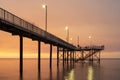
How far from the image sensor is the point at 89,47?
109 metres

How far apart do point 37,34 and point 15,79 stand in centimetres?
→ 1186

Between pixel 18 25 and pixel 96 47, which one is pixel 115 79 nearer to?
pixel 18 25

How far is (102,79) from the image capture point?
1948 inches

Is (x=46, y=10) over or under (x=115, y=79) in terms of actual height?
over

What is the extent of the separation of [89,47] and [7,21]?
3057 inches

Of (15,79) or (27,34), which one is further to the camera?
(15,79)

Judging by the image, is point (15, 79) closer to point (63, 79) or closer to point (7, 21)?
point (63, 79)

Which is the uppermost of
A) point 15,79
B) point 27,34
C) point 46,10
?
point 46,10

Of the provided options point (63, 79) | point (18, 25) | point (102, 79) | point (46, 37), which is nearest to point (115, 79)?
point (102, 79)

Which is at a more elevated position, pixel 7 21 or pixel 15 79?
pixel 7 21

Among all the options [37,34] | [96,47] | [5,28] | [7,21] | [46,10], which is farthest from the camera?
[96,47]

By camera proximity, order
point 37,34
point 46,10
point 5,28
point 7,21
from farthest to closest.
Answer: point 46,10
point 37,34
point 5,28
point 7,21

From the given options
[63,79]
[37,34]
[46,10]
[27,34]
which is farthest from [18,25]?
[46,10]

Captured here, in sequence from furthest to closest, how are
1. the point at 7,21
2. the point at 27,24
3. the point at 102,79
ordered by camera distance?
the point at 102,79 → the point at 27,24 → the point at 7,21
